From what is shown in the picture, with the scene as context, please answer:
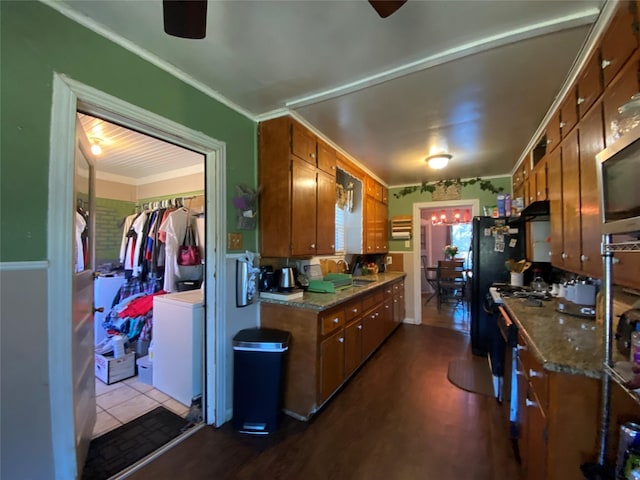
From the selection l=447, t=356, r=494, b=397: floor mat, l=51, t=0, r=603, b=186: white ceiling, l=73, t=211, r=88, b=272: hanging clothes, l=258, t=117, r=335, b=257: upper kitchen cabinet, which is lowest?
l=447, t=356, r=494, b=397: floor mat

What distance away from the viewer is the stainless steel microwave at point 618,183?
85cm

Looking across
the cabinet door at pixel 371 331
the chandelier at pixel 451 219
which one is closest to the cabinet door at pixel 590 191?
the cabinet door at pixel 371 331

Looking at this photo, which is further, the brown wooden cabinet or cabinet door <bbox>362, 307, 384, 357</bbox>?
cabinet door <bbox>362, 307, 384, 357</bbox>

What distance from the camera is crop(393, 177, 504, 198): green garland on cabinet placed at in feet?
14.4

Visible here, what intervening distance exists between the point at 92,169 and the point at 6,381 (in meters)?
1.49

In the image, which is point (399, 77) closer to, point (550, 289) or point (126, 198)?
point (550, 289)

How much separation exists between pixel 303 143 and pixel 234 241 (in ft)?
3.58

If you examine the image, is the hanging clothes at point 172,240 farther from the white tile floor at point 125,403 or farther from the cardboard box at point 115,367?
the white tile floor at point 125,403

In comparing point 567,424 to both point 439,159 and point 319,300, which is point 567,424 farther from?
point 439,159

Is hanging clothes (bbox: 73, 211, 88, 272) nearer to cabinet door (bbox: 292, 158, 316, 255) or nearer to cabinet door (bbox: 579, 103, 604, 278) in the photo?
cabinet door (bbox: 292, 158, 316, 255)

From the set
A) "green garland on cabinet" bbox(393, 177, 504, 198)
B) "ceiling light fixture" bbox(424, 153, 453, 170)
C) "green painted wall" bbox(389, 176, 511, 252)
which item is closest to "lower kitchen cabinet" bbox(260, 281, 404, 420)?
"ceiling light fixture" bbox(424, 153, 453, 170)

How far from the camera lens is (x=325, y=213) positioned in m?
2.97

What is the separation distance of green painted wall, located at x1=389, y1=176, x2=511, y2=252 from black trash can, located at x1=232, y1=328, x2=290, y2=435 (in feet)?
11.8

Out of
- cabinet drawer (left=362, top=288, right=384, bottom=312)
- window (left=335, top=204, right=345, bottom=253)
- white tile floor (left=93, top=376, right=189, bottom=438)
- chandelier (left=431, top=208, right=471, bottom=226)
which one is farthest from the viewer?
chandelier (left=431, top=208, right=471, bottom=226)
